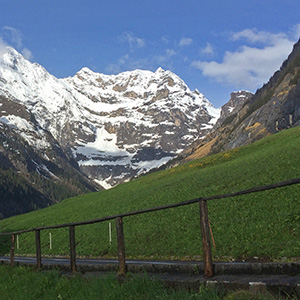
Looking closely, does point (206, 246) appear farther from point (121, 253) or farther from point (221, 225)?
point (221, 225)

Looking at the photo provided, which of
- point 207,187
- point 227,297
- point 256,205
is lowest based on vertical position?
point 227,297

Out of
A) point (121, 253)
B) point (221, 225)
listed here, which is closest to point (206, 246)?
point (121, 253)

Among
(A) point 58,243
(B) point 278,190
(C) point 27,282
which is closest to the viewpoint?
(C) point 27,282

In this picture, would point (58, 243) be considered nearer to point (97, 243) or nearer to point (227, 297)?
point (97, 243)

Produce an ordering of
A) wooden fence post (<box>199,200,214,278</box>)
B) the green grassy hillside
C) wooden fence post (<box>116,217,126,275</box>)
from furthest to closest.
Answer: the green grassy hillside
wooden fence post (<box>116,217,126,275</box>)
wooden fence post (<box>199,200,214,278</box>)

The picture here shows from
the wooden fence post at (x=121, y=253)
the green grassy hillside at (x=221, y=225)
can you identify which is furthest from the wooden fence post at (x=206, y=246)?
the wooden fence post at (x=121, y=253)

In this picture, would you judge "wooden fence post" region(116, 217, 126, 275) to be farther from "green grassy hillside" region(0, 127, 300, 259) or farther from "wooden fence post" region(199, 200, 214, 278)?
"wooden fence post" region(199, 200, 214, 278)

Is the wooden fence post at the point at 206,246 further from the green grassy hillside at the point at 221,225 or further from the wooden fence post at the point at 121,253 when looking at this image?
the wooden fence post at the point at 121,253

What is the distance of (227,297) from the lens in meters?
7.17

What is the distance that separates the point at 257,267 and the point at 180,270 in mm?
2231

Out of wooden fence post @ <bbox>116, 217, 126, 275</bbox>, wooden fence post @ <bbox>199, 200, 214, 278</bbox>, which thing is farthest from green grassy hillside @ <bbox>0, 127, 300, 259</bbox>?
wooden fence post @ <bbox>116, 217, 126, 275</bbox>

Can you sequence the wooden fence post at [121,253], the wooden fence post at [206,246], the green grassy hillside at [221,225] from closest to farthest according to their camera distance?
the wooden fence post at [206,246] → the wooden fence post at [121,253] → the green grassy hillside at [221,225]

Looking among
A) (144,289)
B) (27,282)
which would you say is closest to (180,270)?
(144,289)

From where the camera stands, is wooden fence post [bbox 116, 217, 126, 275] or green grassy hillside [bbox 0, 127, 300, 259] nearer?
wooden fence post [bbox 116, 217, 126, 275]
